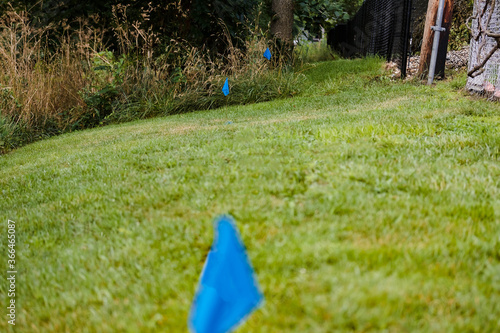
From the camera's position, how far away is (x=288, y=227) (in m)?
1.98

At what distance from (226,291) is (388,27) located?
10.2m

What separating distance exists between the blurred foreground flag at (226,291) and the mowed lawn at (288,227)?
0.31m

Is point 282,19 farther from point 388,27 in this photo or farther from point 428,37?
point 428,37

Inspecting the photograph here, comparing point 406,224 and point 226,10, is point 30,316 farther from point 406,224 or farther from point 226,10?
point 226,10

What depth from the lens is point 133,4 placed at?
934 centimetres

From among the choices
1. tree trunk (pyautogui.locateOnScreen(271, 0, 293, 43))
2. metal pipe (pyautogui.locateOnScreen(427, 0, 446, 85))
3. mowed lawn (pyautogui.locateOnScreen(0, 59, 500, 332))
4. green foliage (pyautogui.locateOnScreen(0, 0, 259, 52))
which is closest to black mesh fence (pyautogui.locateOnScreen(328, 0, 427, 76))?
metal pipe (pyautogui.locateOnScreen(427, 0, 446, 85))

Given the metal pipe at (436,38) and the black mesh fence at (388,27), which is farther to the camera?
the black mesh fence at (388,27)

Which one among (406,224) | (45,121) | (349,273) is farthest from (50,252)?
(45,121)

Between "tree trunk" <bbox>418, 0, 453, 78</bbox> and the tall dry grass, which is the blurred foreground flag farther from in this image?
"tree trunk" <bbox>418, 0, 453, 78</bbox>

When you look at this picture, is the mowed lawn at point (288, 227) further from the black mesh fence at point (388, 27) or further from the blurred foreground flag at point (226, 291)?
the black mesh fence at point (388, 27)

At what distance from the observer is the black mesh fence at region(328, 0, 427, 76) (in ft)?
26.7

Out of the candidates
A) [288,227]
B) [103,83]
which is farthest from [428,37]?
[288,227]

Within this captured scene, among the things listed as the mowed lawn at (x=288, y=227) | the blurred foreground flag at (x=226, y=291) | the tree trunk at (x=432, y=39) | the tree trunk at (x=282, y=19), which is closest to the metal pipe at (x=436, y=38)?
the tree trunk at (x=432, y=39)

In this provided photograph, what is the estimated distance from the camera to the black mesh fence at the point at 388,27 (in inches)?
321
